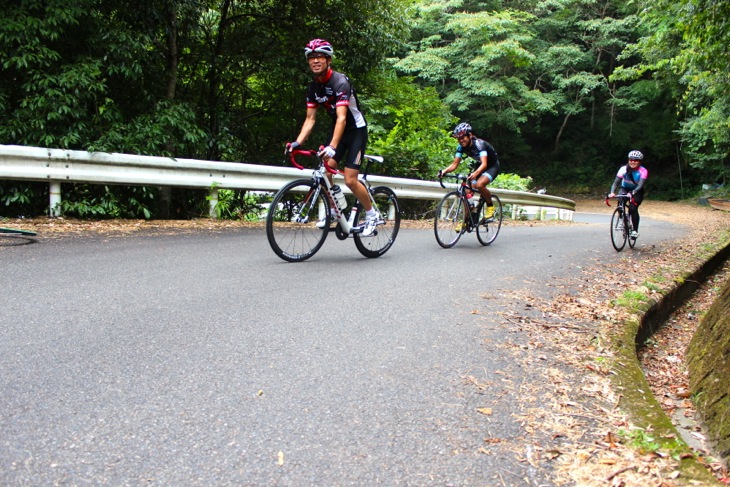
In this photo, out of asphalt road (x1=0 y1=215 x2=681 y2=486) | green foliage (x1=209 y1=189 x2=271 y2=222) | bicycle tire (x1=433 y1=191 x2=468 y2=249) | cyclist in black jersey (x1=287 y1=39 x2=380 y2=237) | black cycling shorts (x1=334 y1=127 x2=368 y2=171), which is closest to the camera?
asphalt road (x1=0 y1=215 x2=681 y2=486)

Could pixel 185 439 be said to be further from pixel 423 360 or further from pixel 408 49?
pixel 408 49

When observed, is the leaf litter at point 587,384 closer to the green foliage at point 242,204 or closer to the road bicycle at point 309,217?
the road bicycle at point 309,217

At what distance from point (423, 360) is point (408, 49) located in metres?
35.0

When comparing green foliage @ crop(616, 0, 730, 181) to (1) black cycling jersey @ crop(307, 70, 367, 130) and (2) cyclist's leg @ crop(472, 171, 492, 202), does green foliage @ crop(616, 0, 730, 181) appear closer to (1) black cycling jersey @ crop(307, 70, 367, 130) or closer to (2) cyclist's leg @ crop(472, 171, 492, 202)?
(2) cyclist's leg @ crop(472, 171, 492, 202)

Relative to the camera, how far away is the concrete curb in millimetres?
2711

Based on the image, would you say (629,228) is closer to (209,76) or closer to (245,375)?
(209,76)

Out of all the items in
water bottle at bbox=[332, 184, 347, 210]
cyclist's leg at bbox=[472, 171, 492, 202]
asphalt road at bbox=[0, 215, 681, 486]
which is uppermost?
cyclist's leg at bbox=[472, 171, 492, 202]

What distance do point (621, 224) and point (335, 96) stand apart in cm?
712

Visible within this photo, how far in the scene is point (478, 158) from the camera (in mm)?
10023

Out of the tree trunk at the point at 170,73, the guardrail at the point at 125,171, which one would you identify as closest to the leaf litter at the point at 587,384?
the guardrail at the point at 125,171

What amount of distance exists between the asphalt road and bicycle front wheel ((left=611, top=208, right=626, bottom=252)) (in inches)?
214

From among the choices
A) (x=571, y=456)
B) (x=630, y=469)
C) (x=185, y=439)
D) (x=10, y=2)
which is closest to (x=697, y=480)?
(x=630, y=469)

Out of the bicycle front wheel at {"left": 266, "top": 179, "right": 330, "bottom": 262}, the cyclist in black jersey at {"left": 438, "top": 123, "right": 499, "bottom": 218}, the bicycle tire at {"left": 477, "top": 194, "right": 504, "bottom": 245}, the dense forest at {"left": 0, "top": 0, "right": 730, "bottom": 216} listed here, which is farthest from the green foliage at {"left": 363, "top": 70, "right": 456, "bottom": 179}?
the bicycle front wheel at {"left": 266, "top": 179, "right": 330, "bottom": 262}

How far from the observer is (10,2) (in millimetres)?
9008
